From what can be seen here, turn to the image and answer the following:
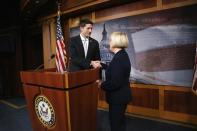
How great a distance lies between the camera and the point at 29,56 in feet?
25.6

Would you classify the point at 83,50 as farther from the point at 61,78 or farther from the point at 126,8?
the point at 126,8

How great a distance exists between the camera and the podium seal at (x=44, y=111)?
239 centimetres

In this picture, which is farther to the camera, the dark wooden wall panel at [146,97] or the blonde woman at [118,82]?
the dark wooden wall panel at [146,97]

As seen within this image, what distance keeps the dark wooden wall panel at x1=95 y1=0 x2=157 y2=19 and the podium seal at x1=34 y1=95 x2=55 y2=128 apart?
2588 millimetres

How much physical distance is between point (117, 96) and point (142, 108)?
2.10 metres

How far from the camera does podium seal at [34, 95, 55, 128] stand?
2.39 metres

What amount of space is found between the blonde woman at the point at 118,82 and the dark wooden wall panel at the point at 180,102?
5.49 feet

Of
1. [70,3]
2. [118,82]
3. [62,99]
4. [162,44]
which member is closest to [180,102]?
[162,44]

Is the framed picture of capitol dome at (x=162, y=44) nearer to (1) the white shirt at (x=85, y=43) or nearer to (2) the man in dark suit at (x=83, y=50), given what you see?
(2) the man in dark suit at (x=83, y=50)

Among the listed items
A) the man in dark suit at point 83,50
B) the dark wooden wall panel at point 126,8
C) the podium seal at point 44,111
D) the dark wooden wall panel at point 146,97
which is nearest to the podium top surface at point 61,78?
the podium seal at point 44,111

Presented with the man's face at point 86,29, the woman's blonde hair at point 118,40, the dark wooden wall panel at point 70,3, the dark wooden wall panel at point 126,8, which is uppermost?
the dark wooden wall panel at point 70,3

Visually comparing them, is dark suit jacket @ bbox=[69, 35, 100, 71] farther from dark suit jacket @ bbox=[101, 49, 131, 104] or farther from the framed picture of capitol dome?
the framed picture of capitol dome

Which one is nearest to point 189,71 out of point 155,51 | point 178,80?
point 178,80

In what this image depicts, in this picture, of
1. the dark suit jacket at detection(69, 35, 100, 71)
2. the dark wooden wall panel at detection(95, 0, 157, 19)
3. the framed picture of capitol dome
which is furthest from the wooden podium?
the dark wooden wall panel at detection(95, 0, 157, 19)
